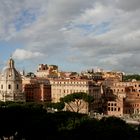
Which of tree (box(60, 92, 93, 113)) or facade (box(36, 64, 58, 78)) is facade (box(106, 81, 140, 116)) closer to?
tree (box(60, 92, 93, 113))

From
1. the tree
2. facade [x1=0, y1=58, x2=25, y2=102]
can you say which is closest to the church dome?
facade [x1=0, y1=58, x2=25, y2=102]

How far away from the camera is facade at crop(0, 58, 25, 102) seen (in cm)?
9088

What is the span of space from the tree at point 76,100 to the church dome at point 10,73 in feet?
42.2

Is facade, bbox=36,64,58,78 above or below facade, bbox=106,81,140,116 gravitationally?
above

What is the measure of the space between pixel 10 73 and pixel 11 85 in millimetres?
2159

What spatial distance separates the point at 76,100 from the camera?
270ft

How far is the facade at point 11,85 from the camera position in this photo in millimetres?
90875

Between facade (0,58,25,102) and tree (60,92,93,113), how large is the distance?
11.9 meters

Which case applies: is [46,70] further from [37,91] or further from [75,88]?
[75,88]

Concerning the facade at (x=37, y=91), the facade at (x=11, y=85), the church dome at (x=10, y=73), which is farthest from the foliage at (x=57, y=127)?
the facade at (x=37, y=91)

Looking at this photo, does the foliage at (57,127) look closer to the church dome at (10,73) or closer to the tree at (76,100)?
the tree at (76,100)

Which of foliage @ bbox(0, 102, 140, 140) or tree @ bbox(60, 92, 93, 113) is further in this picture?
tree @ bbox(60, 92, 93, 113)

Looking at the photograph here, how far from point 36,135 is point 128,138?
793 cm

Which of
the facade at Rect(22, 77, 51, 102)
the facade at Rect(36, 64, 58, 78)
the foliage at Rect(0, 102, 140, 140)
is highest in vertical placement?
the facade at Rect(36, 64, 58, 78)
